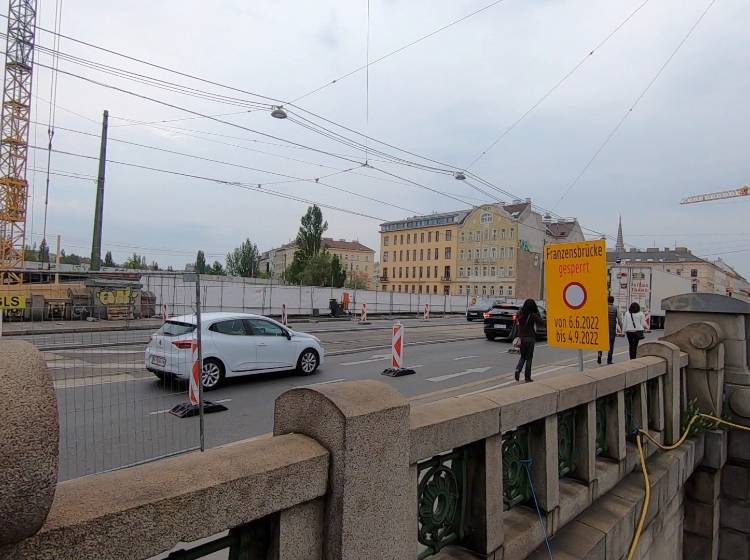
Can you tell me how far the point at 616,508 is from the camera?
4.09 m

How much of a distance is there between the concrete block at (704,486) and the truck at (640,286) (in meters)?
20.9

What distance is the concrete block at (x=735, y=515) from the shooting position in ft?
23.4

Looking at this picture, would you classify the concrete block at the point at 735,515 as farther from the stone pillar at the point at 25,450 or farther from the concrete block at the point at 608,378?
the stone pillar at the point at 25,450

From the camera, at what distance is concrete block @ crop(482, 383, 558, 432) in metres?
2.96

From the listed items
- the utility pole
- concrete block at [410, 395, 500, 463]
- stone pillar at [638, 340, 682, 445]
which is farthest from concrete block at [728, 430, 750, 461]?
the utility pole

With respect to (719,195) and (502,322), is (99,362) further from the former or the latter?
(719,195)

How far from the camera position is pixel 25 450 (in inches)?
42.6

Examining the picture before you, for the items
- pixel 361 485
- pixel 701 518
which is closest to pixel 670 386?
pixel 701 518

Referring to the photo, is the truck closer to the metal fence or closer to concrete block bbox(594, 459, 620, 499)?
concrete block bbox(594, 459, 620, 499)

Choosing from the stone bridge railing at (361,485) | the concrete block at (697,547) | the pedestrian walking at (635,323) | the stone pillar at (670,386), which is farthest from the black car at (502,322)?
the stone bridge railing at (361,485)

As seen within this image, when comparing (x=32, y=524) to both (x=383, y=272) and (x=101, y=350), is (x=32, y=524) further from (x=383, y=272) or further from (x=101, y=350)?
(x=383, y=272)

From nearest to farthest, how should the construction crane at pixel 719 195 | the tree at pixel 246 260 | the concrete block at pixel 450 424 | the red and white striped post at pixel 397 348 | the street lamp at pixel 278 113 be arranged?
the concrete block at pixel 450 424
the red and white striped post at pixel 397 348
the street lamp at pixel 278 113
the construction crane at pixel 719 195
the tree at pixel 246 260

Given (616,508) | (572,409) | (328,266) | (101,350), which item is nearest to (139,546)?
(572,409)

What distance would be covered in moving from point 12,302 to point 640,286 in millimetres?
29872
